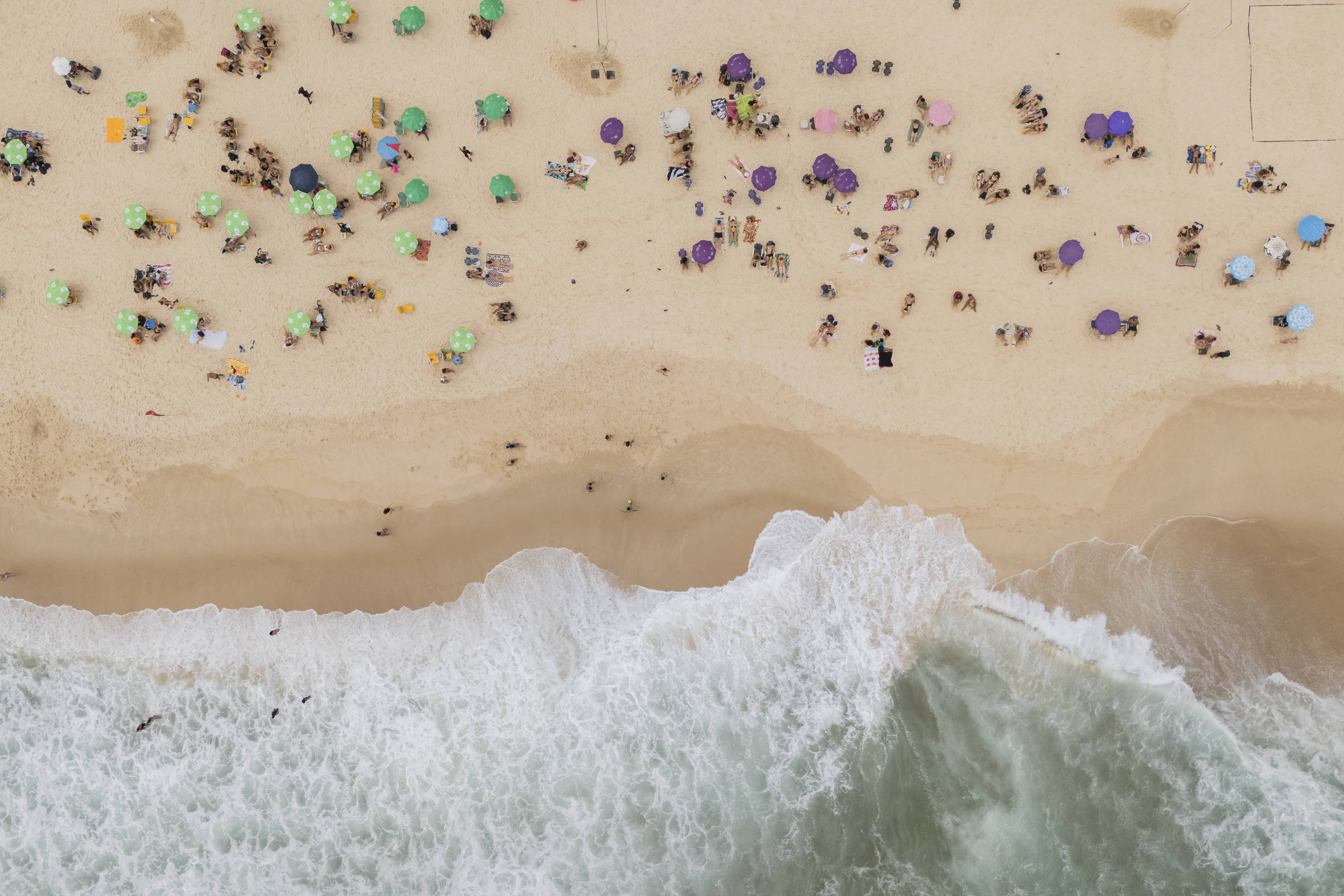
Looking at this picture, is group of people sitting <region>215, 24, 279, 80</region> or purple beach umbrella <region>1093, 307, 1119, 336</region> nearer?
purple beach umbrella <region>1093, 307, 1119, 336</region>

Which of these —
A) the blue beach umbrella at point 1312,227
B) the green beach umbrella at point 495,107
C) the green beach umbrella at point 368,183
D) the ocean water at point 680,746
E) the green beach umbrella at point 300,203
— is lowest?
the ocean water at point 680,746

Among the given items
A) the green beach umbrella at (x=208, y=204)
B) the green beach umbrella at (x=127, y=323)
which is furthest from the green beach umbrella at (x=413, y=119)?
the green beach umbrella at (x=127, y=323)

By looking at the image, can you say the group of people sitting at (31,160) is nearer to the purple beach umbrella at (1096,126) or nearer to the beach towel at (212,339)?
the beach towel at (212,339)

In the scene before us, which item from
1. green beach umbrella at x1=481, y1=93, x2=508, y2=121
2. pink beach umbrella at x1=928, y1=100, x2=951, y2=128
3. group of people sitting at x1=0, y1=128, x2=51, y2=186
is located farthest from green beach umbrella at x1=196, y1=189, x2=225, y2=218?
pink beach umbrella at x1=928, y1=100, x2=951, y2=128

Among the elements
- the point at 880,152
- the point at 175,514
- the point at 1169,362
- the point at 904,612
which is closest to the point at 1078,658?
the point at 904,612

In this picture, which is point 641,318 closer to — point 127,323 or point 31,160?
point 127,323

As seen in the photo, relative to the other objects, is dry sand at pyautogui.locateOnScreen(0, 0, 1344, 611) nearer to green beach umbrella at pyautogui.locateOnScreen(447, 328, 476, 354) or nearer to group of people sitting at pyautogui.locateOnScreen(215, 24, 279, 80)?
group of people sitting at pyautogui.locateOnScreen(215, 24, 279, 80)
